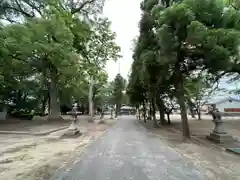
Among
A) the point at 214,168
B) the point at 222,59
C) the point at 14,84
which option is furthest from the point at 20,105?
the point at 214,168

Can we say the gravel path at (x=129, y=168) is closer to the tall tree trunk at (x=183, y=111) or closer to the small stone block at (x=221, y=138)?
the small stone block at (x=221, y=138)

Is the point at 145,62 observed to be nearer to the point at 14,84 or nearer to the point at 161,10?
the point at 161,10

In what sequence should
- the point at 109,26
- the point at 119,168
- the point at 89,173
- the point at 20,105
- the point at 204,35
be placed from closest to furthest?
1. the point at 89,173
2. the point at 119,168
3. the point at 204,35
4. the point at 109,26
5. the point at 20,105

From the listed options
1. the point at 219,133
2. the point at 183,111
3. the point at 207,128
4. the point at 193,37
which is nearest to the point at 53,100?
the point at 207,128

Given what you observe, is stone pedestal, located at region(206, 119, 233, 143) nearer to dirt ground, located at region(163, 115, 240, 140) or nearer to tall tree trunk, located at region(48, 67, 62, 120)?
dirt ground, located at region(163, 115, 240, 140)

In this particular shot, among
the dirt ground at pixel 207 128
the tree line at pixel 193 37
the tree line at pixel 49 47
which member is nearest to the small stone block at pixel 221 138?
the tree line at pixel 193 37

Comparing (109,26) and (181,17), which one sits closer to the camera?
(181,17)

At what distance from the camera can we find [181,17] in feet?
35.8

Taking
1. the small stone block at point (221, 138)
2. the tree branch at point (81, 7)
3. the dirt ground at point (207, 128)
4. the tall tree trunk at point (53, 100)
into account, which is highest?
the tree branch at point (81, 7)

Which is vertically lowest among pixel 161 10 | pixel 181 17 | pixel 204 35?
pixel 204 35

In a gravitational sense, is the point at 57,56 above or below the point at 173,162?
above

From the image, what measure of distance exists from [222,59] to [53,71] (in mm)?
17850

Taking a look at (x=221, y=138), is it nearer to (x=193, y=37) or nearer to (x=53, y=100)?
(x=193, y=37)

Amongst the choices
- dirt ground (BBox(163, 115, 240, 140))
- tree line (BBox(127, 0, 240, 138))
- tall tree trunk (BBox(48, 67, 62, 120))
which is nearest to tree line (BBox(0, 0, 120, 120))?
tall tree trunk (BBox(48, 67, 62, 120))
